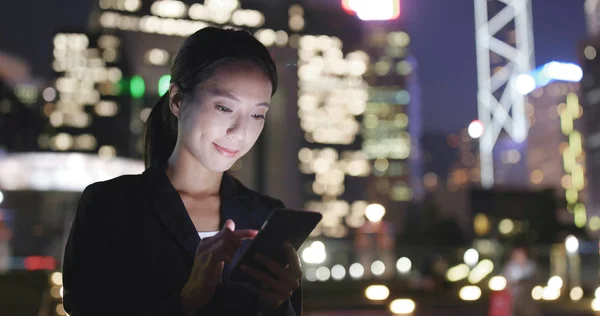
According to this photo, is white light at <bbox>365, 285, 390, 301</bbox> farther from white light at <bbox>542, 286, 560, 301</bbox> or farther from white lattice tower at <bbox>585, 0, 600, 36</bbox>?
white lattice tower at <bbox>585, 0, 600, 36</bbox>

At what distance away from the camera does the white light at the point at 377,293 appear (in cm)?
1794

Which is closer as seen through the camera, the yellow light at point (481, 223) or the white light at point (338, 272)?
the white light at point (338, 272)

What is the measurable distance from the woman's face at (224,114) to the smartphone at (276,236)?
376 millimetres

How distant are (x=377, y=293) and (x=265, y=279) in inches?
670

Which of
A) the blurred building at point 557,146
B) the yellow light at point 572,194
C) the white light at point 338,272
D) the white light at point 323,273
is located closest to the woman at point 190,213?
the white light at point 338,272

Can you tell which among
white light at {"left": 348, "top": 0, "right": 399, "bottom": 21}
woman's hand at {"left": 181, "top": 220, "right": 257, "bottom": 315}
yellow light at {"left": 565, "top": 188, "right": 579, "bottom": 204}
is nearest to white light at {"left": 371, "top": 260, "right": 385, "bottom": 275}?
white light at {"left": 348, "top": 0, "right": 399, "bottom": 21}

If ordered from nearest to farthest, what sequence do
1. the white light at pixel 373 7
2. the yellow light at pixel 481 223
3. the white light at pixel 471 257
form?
the white light at pixel 373 7 < the white light at pixel 471 257 < the yellow light at pixel 481 223

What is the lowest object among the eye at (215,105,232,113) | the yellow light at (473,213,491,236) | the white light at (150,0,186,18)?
the yellow light at (473,213,491,236)

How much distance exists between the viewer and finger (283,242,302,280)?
5.68ft

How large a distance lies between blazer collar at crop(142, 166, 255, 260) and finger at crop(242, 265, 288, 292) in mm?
217

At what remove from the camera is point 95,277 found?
1.78 m

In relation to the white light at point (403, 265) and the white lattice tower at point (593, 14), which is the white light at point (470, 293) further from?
the white lattice tower at point (593, 14)

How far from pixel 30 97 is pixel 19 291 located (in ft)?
289

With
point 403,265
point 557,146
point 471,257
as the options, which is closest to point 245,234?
point 403,265
